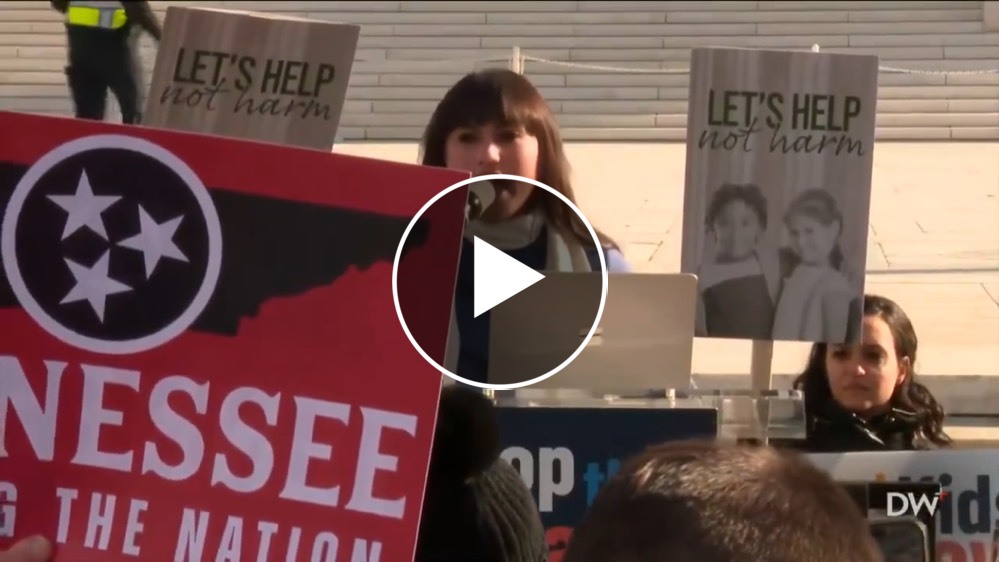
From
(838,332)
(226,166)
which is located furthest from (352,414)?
(838,332)

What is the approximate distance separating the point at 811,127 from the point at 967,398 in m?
3.05

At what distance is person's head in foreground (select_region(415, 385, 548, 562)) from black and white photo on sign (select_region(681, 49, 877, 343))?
2.79 ft

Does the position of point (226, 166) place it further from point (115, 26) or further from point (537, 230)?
point (115, 26)

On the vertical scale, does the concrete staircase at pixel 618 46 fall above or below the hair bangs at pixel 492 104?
above

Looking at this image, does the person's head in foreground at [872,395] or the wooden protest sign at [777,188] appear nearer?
the wooden protest sign at [777,188]

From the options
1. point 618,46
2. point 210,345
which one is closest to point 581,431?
point 210,345

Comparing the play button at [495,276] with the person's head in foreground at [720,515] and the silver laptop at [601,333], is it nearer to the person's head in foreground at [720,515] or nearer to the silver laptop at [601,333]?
the silver laptop at [601,333]

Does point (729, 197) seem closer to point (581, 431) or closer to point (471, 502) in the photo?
point (581, 431)

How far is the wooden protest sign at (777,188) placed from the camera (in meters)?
2.49

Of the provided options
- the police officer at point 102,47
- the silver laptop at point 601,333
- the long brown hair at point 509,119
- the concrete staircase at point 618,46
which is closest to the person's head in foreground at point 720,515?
the silver laptop at point 601,333

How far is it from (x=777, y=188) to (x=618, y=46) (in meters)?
14.9

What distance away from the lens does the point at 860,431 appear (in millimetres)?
2979

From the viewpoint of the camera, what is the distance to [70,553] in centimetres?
170

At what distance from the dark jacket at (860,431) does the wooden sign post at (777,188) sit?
0.47 metres
